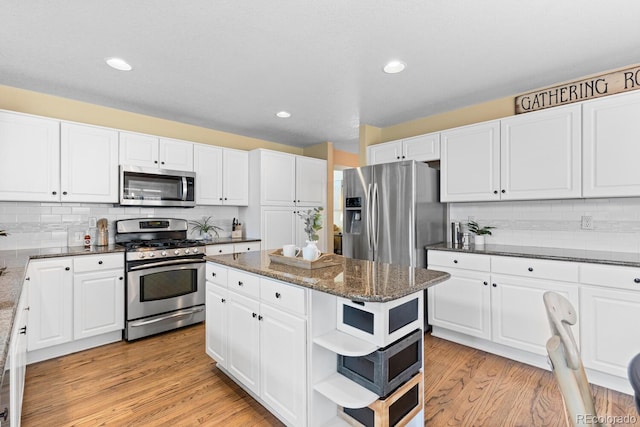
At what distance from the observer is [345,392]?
1.58 meters

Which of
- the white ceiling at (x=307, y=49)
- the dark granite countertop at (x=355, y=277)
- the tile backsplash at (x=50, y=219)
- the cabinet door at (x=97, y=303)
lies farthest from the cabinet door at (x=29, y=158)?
the dark granite countertop at (x=355, y=277)

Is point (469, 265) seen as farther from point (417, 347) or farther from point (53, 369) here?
point (53, 369)

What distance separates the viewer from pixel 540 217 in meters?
2.99

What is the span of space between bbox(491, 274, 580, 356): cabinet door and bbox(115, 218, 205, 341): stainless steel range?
119 inches

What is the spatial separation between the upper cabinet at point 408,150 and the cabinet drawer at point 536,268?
4.26 feet

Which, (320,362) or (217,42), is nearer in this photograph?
(320,362)

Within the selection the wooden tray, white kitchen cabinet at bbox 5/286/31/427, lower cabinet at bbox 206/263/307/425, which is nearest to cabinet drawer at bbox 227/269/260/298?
lower cabinet at bbox 206/263/307/425

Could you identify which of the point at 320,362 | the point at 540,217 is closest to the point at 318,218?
the point at 320,362

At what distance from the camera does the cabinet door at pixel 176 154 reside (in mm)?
3648

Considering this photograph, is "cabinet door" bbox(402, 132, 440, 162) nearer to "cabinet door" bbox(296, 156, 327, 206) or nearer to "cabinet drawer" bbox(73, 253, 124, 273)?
"cabinet door" bbox(296, 156, 327, 206)

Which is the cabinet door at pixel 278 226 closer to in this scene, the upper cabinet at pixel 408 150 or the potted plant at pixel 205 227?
the potted plant at pixel 205 227

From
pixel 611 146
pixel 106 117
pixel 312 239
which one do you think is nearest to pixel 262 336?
pixel 312 239

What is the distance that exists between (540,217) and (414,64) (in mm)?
1906

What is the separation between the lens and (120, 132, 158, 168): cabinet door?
3352 millimetres
